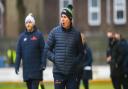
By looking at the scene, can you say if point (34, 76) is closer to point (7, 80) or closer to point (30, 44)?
point (30, 44)

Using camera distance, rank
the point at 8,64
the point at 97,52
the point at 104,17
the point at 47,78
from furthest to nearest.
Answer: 1. the point at 104,17
2. the point at 97,52
3. the point at 8,64
4. the point at 47,78

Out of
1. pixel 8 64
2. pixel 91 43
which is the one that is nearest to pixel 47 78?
pixel 8 64

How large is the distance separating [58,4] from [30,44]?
4774cm

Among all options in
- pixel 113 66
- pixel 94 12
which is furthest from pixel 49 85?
pixel 94 12

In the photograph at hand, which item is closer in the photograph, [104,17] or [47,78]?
[47,78]

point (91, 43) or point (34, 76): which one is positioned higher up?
point (34, 76)

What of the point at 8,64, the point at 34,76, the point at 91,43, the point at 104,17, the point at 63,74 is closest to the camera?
the point at 63,74

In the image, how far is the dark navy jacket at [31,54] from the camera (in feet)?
51.3

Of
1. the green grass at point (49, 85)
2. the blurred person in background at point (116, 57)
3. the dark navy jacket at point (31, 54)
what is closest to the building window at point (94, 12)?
the green grass at point (49, 85)

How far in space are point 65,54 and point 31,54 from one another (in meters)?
1.89

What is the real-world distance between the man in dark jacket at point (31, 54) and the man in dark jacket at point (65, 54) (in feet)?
5.30

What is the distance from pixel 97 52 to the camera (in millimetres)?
42281

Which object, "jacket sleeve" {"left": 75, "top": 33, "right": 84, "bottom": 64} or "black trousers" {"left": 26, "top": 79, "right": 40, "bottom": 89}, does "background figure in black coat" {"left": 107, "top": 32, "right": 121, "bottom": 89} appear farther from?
"jacket sleeve" {"left": 75, "top": 33, "right": 84, "bottom": 64}

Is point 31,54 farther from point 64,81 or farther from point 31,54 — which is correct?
point 64,81
